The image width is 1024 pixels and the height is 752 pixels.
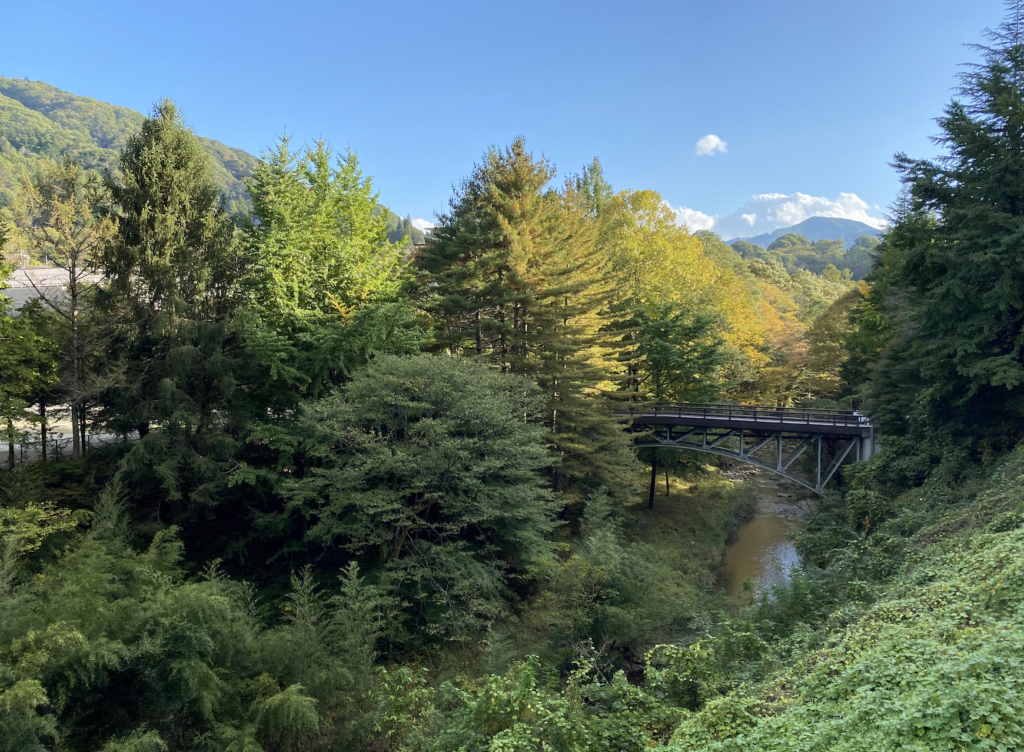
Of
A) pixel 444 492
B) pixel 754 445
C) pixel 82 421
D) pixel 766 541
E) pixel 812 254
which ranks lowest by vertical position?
pixel 766 541

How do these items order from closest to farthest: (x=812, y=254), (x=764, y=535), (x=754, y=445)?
(x=754, y=445), (x=764, y=535), (x=812, y=254)

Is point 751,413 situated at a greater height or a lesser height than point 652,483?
greater

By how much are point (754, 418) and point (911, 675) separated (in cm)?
1874

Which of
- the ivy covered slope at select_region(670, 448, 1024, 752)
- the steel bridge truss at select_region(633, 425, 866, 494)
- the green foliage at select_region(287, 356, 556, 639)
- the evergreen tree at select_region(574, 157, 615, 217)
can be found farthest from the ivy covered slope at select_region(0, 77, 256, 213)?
the ivy covered slope at select_region(670, 448, 1024, 752)

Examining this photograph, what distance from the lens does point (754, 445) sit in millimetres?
23406

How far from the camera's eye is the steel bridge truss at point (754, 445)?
21.9m

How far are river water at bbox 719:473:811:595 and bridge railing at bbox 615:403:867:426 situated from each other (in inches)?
190

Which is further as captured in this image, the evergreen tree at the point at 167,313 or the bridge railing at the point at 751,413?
the bridge railing at the point at 751,413

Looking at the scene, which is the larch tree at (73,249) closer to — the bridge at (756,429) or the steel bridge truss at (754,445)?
the bridge at (756,429)

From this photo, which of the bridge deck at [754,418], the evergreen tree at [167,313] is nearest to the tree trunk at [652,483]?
the bridge deck at [754,418]

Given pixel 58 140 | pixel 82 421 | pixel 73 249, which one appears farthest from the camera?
pixel 58 140

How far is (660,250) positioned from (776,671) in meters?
24.6

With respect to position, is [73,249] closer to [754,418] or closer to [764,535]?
[754,418]

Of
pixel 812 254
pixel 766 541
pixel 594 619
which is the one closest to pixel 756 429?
pixel 766 541
